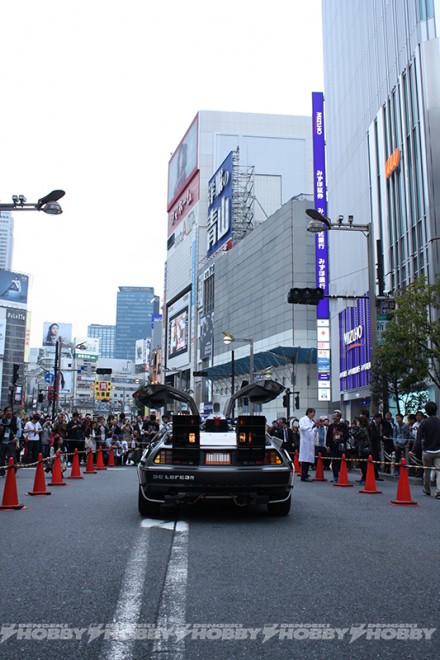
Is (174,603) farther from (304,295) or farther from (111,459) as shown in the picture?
(111,459)

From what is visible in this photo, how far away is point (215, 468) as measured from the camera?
27.5 ft

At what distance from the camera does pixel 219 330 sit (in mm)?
90750

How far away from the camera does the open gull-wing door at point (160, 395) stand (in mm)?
10039

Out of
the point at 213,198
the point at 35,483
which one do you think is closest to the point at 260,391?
the point at 35,483

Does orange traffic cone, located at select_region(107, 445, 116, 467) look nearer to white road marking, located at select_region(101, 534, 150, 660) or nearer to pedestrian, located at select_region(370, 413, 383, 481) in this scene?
pedestrian, located at select_region(370, 413, 383, 481)

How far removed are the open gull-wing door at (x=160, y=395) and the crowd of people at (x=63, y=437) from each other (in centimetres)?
698

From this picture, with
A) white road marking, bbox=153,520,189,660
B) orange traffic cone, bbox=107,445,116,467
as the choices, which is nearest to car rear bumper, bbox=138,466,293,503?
white road marking, bbox=153,520,189,660

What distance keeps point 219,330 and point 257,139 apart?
36.2m

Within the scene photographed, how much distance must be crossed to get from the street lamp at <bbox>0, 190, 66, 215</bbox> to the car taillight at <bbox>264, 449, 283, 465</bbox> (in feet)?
29.7

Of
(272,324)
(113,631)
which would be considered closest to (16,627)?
(113,631)

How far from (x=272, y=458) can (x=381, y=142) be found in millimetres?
31181

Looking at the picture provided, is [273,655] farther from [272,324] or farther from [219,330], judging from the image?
[219,330]

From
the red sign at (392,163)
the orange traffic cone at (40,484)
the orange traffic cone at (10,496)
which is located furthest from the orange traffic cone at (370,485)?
the red sign at (392,163)

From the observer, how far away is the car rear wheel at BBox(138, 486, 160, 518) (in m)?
8.82
